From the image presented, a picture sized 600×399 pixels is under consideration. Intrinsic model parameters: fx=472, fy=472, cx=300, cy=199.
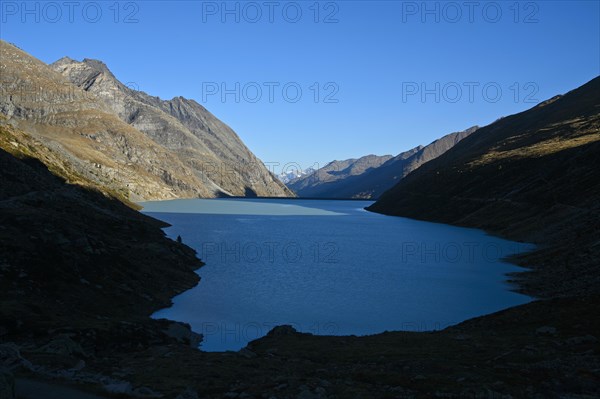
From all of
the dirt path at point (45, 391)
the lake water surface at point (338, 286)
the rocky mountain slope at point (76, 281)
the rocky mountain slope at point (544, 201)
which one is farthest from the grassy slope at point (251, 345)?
the rocky mountain slope at point (544, 201)

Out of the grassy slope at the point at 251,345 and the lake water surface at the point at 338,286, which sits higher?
the grassy slope at the point at 251,345

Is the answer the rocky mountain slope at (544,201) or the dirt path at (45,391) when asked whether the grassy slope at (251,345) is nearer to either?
the dirt path at (45,391)

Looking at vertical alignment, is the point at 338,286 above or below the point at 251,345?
above

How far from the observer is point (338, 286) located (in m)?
60.1

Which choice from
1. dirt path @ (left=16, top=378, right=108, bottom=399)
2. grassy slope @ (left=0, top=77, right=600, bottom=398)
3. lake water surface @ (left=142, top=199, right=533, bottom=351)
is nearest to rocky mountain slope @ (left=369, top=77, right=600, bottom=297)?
lake water surface @ (left=142, top=199, right=533, bottom=351)

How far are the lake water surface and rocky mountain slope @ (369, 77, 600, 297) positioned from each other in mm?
6035

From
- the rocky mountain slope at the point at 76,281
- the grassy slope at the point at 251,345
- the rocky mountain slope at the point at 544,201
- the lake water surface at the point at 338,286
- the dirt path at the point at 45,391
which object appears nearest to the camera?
the dirt path at the point at 45,391

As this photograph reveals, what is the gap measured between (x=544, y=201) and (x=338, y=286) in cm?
7864

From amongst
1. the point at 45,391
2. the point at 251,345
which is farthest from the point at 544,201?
the point at 45,391

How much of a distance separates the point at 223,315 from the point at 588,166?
368ft

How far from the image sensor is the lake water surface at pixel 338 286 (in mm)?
44281

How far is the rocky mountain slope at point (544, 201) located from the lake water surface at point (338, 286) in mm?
6035

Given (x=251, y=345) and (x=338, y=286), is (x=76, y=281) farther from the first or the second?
(x=338, y=286)

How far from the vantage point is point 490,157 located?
197 m
